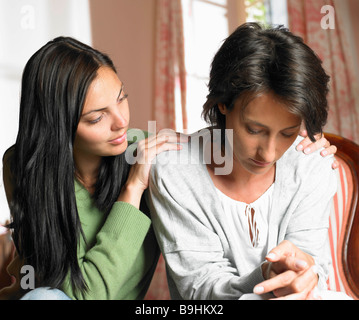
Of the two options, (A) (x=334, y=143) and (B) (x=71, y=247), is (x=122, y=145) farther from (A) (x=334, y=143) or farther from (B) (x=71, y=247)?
(A) (x=334, y=143)

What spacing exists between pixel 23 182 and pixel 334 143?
87cm

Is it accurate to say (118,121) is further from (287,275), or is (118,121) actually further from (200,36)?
(200,36)

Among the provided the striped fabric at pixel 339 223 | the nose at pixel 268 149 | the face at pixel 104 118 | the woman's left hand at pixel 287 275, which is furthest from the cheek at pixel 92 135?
the striped fabric at pixel 339 223

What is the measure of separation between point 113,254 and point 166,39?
2.42 m

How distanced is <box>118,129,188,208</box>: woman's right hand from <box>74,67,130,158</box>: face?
0.05 meters

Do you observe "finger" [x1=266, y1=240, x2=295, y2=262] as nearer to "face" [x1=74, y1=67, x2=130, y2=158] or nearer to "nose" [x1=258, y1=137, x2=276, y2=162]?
"nose" [x1=258, y1=137, x2=276, y2=162]

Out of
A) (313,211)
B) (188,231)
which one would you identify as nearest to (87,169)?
(188,231)

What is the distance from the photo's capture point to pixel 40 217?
43.9 inches

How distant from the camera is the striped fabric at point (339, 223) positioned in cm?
127

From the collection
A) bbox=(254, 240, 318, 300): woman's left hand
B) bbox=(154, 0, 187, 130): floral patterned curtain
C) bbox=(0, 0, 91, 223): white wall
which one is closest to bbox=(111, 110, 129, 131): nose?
bbox=(254, 240, 318, 300): woman's left hand

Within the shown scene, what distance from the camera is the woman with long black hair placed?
1075 millimetres

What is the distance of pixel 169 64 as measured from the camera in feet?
10.5

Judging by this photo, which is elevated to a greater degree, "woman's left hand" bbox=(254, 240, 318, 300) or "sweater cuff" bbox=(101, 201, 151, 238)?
"sweater cuff" bbox=(101, 201, 151, 238)

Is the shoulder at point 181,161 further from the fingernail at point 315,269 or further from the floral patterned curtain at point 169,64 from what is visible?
→ the floral patterned curtain at point 169,64
